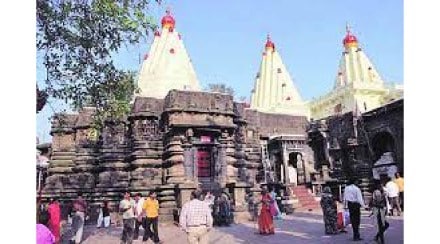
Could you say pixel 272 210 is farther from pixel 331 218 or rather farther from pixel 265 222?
pixel 331 218

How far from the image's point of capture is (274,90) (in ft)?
77.4

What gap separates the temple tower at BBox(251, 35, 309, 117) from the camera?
22922 millimetres

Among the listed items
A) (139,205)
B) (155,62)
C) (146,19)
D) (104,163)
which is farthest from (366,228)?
(155,62)

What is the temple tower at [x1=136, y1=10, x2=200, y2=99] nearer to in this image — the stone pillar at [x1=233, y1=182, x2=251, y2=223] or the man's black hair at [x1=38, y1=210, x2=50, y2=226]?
the stone pillar at [x1=233, y1=182, x2=251, y2=223]

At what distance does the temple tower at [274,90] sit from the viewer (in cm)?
2292

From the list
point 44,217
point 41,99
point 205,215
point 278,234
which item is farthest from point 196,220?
point 278,234

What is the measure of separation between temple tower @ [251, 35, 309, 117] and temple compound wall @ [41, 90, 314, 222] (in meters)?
9.21

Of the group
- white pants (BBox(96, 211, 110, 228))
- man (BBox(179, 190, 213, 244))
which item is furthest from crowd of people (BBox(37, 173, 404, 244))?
white pants (BBox(96, 211, 110, 228))

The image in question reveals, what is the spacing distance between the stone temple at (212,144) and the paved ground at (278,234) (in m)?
1.38

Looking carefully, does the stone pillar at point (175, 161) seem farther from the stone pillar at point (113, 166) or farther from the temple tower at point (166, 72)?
the temple tower at point (166, 72)

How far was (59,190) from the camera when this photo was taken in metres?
13.2

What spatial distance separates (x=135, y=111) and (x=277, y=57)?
514 inches

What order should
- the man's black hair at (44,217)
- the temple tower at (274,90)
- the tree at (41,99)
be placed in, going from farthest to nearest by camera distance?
the temple tower at (274,90) < the man's black hair at (44,217) < the tree at (41,99)

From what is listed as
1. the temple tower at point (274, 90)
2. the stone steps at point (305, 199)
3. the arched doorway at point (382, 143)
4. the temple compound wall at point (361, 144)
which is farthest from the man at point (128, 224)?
the temple tower at point (274, 90)
